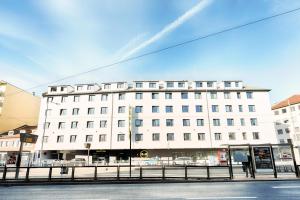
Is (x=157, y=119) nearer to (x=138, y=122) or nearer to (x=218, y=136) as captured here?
(x=138, y=122)

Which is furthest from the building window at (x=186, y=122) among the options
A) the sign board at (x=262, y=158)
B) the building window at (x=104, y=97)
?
the sign board at (x=262, y=158)

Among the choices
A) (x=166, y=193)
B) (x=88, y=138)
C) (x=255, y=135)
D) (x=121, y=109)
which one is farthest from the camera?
(x=121, y=109)

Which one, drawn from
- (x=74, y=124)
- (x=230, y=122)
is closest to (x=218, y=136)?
(x=230, y=122)

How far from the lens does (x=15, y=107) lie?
53281 millimetres

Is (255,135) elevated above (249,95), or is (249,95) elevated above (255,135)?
(249,95)

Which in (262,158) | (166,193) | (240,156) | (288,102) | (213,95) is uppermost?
(288,102)

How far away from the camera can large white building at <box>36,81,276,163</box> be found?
41.0 metres

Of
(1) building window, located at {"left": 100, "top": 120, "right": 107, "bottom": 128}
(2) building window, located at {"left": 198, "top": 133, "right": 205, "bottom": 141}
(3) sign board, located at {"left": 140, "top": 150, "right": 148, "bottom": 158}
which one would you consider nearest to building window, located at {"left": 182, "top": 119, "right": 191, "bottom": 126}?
(2) building window, located at {"left": 198, "top": 133, "right": 205, "bottom": 141}

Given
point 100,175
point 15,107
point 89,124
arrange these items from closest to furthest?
point 100,175 → point 89,124 → point 15,107

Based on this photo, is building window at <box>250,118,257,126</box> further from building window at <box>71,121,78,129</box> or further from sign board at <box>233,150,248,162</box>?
building window at <box>71,121,78,129</box>

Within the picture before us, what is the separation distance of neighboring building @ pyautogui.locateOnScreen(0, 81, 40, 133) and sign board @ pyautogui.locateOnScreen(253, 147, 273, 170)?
Result: 55.0 m

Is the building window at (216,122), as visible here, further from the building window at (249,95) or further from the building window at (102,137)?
the building window at (102,137)

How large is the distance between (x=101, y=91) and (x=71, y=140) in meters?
11.6

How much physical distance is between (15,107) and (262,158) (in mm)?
57053
